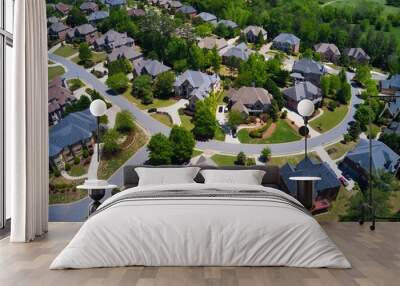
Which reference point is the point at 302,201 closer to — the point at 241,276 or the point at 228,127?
the point at 228,127

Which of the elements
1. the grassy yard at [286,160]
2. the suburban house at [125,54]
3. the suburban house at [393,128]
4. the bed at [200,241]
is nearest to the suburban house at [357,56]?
the suburban house at [393,128]

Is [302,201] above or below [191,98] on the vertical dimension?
below

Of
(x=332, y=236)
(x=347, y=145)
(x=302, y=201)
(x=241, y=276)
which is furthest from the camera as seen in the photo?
(x=347, y=145)

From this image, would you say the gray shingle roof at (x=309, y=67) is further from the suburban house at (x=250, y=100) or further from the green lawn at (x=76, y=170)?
the green lawn at (x=76, y=170)

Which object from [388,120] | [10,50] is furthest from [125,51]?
[388,120]

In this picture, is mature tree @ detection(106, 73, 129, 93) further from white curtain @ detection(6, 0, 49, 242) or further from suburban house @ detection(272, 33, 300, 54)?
suburban house @ detection(272, 33, 300, 54)

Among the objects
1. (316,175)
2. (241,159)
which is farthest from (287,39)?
(316,175)

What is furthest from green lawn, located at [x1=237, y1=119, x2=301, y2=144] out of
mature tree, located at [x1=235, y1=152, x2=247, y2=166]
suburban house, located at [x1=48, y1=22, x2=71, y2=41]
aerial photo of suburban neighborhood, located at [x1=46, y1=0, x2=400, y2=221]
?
suburban house, located at [x1=48, y1=22, x2=71, y2=41]
